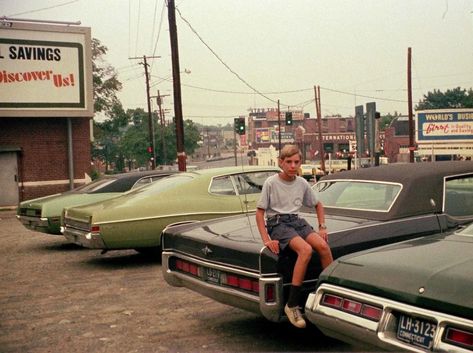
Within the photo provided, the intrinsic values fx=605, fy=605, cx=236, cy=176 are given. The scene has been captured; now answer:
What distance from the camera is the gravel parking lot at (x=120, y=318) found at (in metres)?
4.94

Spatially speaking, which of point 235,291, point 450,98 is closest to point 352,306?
point 235,291

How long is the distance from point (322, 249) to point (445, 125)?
153ft

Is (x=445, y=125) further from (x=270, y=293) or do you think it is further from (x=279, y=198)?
(x=270, y=293)

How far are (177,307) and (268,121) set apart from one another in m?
119

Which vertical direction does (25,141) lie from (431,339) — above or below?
above

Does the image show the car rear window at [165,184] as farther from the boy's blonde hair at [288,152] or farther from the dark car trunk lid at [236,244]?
the boy's blonde hair at [288,152]

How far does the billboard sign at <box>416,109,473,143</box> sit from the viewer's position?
155 ft

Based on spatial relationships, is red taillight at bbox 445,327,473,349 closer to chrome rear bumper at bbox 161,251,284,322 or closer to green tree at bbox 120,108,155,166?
chrome rear bumper at bbox 161,251,284,322

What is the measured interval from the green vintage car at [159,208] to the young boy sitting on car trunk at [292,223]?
351 centimetres

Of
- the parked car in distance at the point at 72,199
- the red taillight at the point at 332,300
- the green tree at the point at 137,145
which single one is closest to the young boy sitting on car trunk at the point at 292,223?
the red taillight at the point at 332,300

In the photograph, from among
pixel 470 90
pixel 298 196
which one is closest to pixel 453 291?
pixel 298 196

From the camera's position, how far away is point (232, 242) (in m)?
4.90

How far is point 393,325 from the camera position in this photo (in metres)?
3.17

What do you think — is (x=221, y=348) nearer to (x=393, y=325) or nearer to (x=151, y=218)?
(x=393, y=325)
